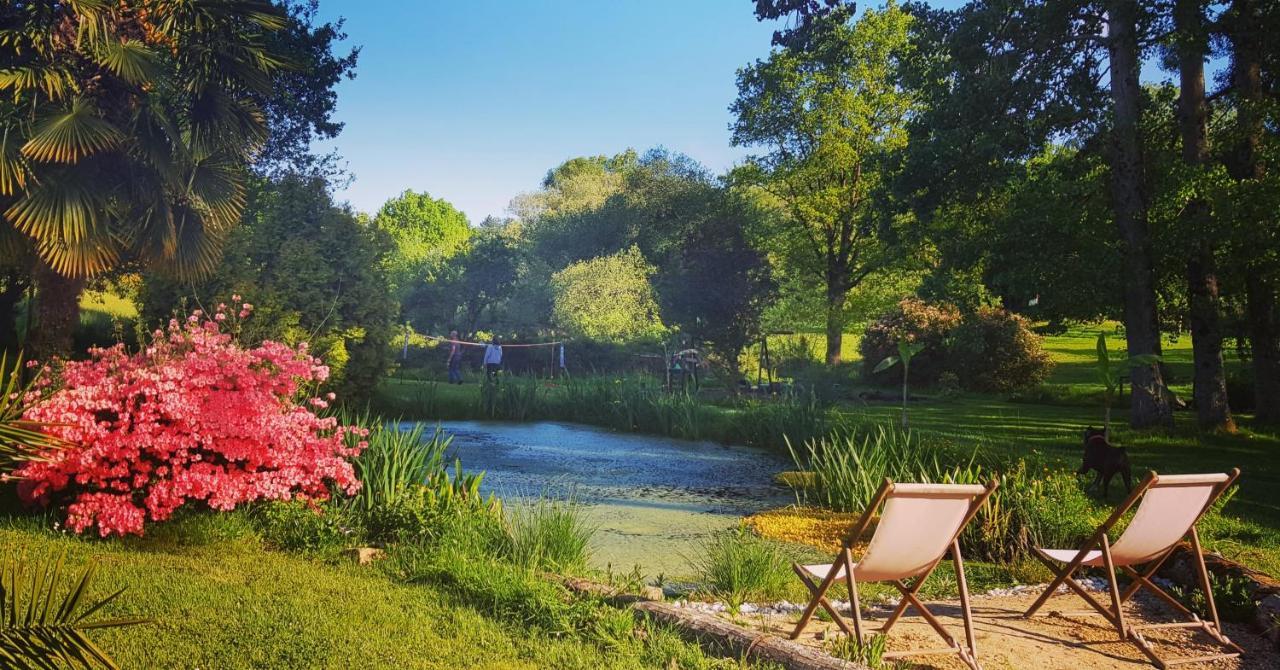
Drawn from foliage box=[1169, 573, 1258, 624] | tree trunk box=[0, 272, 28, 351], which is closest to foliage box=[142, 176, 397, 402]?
tree trunk box=[0, 272, 28, 351]

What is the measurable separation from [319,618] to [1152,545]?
155 inches

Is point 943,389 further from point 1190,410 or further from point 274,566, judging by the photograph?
point 274,566

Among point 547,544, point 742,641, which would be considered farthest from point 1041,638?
point 547,544

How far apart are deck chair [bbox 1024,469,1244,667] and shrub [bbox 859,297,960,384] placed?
17718mm

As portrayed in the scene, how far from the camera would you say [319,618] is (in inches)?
168

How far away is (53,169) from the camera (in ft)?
38.5

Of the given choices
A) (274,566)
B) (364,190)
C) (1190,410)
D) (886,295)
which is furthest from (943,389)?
(274,566)

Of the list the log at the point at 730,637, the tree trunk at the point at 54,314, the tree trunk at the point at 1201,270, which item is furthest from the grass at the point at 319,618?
the tree trunk at the point at 1201,270

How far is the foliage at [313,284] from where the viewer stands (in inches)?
543

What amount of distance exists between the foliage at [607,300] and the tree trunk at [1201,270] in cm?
1784

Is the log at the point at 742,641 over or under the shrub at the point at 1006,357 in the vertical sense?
under

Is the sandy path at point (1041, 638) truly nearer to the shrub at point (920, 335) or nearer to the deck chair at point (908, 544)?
Result: the deck chair at point (908, 544)

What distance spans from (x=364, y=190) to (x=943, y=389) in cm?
1471

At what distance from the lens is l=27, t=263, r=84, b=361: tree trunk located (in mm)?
13078
